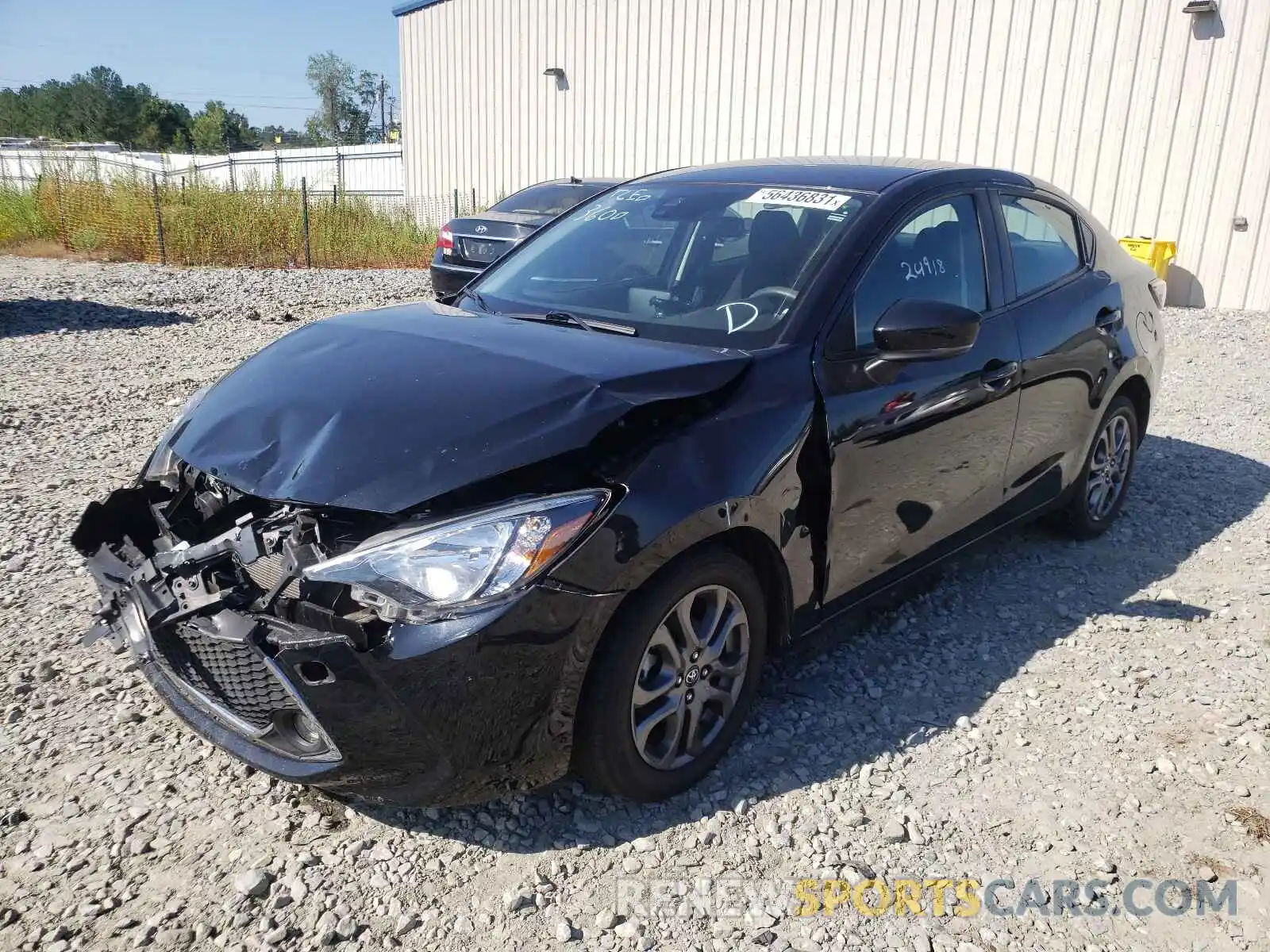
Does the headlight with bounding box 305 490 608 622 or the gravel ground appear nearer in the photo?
the headlight with bounding box 305 490 608 622

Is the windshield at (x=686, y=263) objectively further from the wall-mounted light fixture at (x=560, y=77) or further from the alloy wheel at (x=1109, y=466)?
the wall-mounted light fixture at (x=560, y=77)

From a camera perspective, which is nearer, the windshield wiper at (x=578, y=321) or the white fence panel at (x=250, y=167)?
the windshield wiper at (x=578, y=321)

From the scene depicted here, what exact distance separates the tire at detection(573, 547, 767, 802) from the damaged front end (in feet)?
1.96

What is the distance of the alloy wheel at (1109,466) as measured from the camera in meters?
4.56

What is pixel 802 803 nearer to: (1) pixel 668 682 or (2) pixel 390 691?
(1) pixel 668 682

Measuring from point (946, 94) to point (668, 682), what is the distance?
13.2 metres

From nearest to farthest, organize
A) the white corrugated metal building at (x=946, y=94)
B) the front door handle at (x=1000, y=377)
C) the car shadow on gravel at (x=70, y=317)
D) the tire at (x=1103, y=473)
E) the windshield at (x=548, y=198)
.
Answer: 1. the front door handle at (x=1000, y=377)
2. the tire at (x=1103, y=473)
3. the car shadow on gravel at (x=70, y=317)
4. the windshield at (x=548, y=198)
5. the white corrugated metal building at (x=946, y=94)

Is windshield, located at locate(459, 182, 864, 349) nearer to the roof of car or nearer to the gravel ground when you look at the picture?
the roof of car

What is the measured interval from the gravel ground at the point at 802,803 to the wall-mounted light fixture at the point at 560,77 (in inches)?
641

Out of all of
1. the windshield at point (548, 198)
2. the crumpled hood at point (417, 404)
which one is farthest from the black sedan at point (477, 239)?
the crumpled hood at point (417, 404)

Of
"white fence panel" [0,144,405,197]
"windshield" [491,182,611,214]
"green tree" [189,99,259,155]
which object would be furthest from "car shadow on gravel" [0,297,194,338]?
"green tree" [189,99,259,155]

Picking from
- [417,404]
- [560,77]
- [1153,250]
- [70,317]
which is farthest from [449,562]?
[560,77]

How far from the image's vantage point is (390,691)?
2.14 metres

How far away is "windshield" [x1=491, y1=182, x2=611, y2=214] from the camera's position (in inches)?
452
